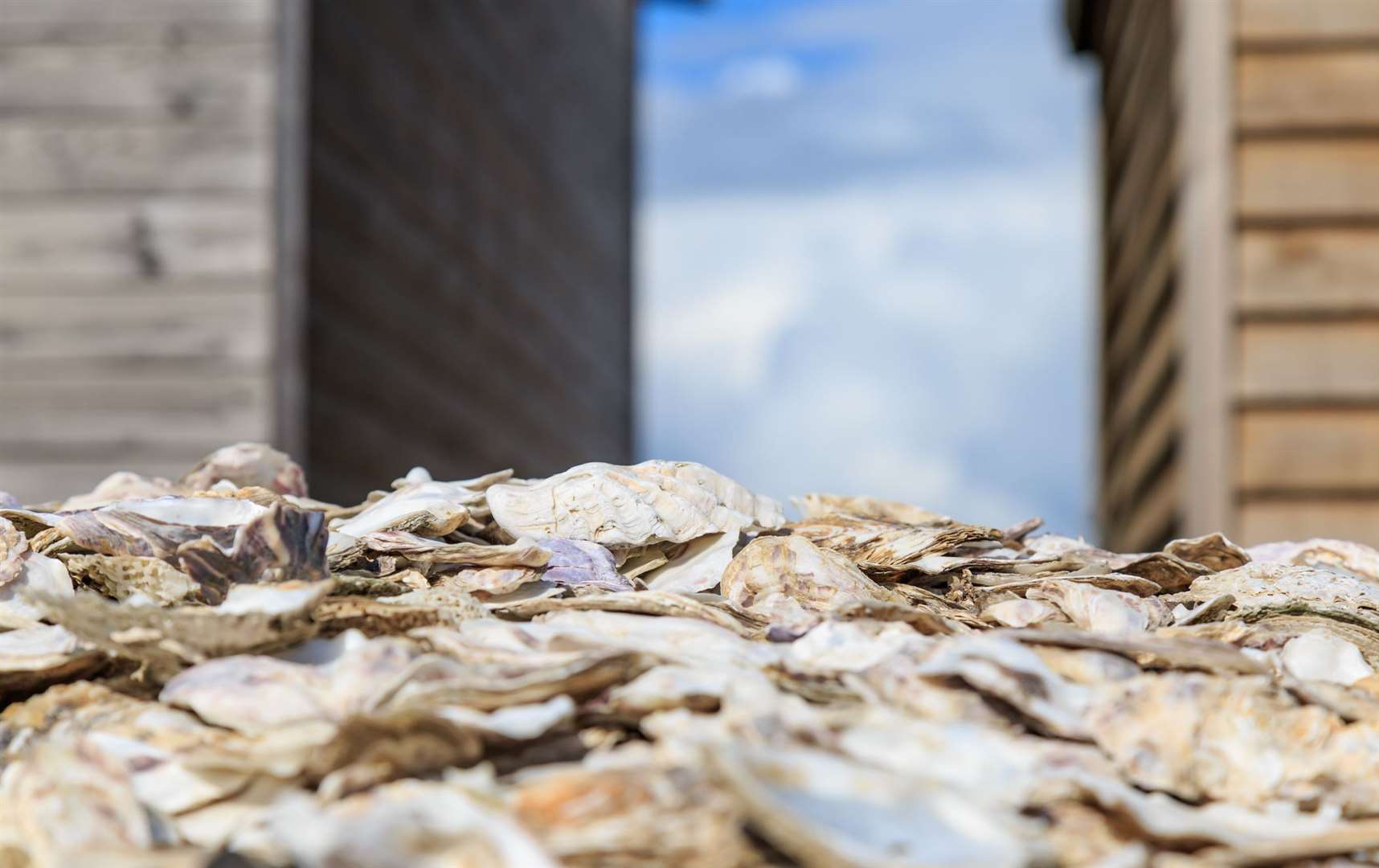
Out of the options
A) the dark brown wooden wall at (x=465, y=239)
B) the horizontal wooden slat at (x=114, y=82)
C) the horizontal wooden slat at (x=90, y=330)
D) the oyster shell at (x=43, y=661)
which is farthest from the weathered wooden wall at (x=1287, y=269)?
the oyster shell at (x=43, y=661)

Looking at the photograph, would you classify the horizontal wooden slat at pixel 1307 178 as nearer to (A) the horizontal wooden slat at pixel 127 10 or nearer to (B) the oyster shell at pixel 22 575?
(A) the horizontal wooden slat at pixel 127 10

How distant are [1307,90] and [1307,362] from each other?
0.81m

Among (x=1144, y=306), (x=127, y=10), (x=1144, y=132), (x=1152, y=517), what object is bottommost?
(x=1152, y=517)

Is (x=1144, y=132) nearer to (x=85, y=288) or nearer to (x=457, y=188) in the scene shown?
(x=457, y=188)

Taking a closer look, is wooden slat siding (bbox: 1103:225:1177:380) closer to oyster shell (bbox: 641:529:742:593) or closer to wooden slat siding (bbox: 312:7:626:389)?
wooden slat siding (bbox: 312:7:626:389)

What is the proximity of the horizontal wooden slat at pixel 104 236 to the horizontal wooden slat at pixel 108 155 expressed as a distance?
0.18ft

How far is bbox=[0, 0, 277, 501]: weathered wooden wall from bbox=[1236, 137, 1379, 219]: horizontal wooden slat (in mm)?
3119

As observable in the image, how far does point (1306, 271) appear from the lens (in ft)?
12.7

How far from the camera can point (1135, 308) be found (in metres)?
5.90

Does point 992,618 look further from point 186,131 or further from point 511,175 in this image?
point 511,175

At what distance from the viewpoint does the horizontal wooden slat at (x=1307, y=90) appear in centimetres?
391

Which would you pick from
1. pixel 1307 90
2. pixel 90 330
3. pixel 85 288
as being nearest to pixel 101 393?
pixel 90 330

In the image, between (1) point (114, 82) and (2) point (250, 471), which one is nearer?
(2) point (250, 471)

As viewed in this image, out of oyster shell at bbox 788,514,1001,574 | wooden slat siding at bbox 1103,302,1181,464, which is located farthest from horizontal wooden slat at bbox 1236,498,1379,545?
oyster shell at bbox 788,514,1001,574
